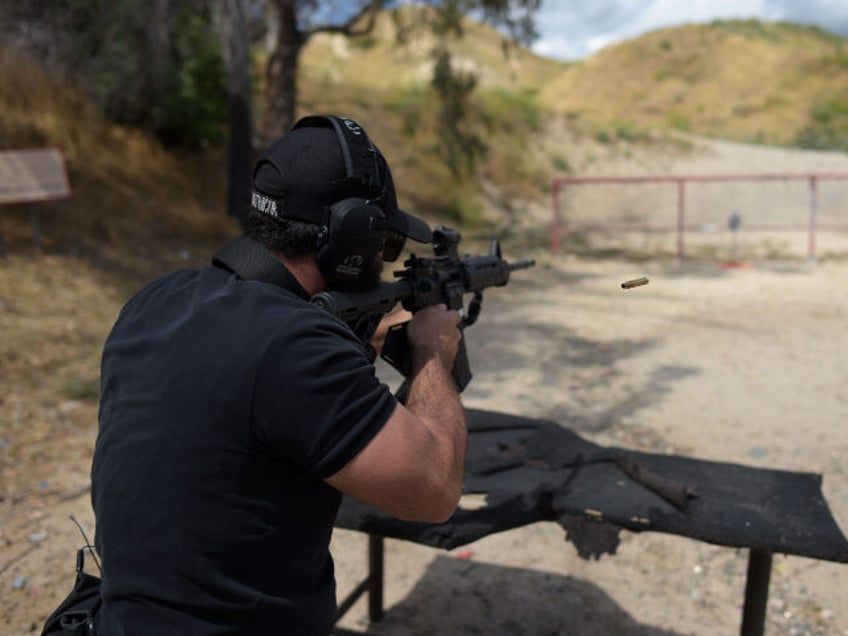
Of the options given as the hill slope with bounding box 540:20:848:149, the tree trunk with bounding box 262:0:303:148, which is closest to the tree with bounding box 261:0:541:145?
the tree trunk with bounding box 262:0:303:148

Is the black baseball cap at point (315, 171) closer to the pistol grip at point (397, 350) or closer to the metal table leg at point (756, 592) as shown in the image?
the pistol grip at point (397, 350)

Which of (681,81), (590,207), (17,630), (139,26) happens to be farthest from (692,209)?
(681,81)

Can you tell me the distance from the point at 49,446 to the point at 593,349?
4.59 meters

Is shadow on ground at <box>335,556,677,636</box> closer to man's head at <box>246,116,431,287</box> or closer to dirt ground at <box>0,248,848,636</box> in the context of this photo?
dirt ground at <box>0,248,848,636</box>

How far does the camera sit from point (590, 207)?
64.3ft

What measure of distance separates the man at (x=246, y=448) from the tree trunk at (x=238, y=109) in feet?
34.4

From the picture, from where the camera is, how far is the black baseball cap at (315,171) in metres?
1.54

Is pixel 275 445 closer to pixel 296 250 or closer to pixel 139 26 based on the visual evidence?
pixel 296 250

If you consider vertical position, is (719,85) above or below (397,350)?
above

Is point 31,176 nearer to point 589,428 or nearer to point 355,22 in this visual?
point 355,22

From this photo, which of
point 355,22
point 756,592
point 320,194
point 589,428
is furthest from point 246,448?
point 355,22

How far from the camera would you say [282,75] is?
10328mm

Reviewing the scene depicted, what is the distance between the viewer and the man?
1.29 metres

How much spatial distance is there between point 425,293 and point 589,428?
2952mm
